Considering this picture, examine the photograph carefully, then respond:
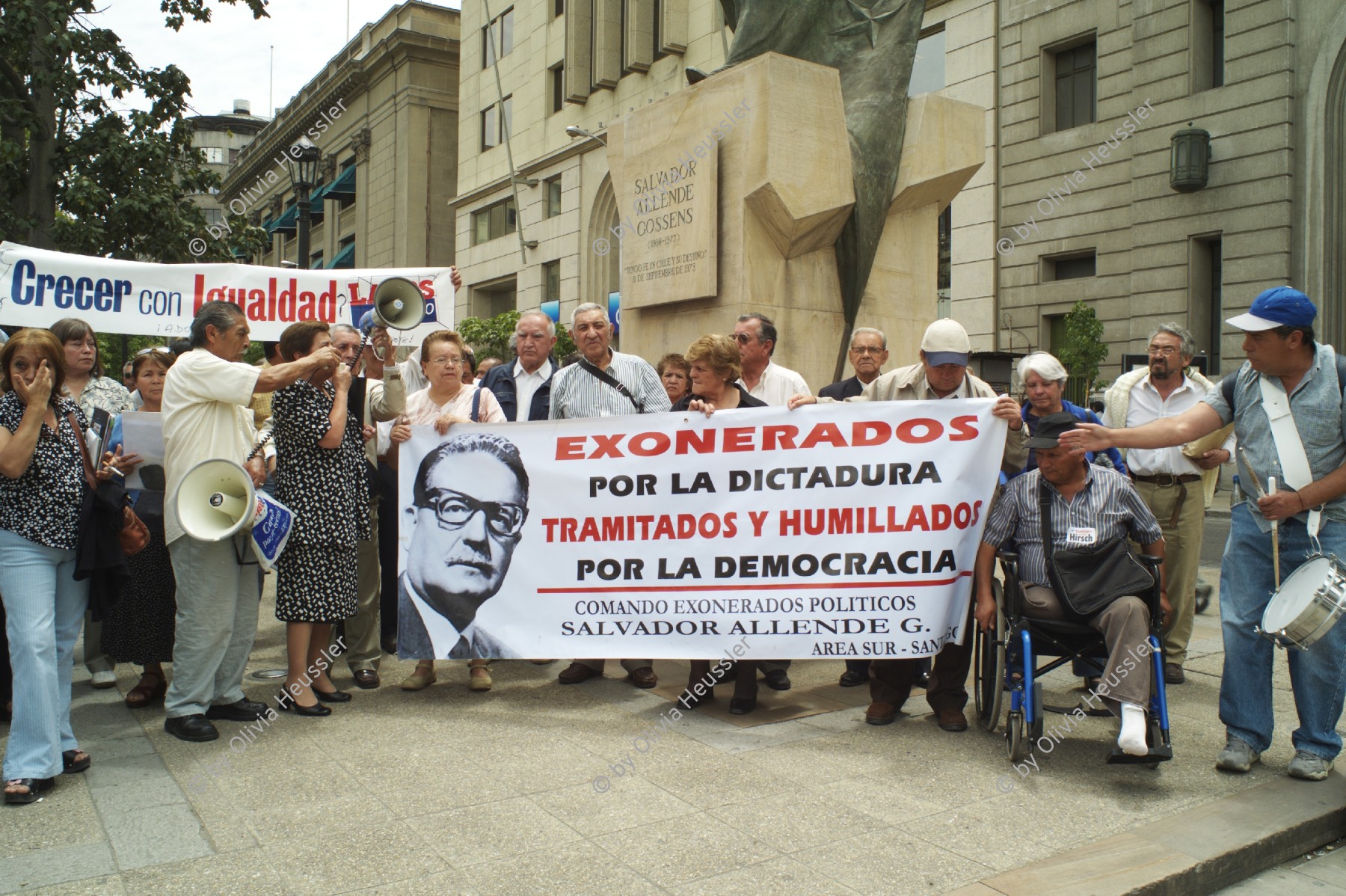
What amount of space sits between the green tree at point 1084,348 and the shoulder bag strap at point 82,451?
1916cm

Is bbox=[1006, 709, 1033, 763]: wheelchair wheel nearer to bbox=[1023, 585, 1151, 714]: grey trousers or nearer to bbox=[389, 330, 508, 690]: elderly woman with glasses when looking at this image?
bbox=[1023, 585, 1151, 714]: grey trousers

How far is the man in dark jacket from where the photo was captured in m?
6.58

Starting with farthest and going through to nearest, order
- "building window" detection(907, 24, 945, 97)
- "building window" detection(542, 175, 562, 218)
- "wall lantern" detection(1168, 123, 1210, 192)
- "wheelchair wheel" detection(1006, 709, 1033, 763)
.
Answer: "building window" detection(542, 175, 562, 218) → "building window" detection(907, 24, 945, 97) → "wall lantern" detection(1168, 123, 1210, 192) → "wheelchair wheel" detection(1006, 709, 1033, 763)

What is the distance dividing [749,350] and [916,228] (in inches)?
157

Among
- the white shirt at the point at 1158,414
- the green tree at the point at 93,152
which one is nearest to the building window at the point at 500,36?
the green tree at the point at 93,152

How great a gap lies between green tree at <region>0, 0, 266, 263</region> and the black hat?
11008mm

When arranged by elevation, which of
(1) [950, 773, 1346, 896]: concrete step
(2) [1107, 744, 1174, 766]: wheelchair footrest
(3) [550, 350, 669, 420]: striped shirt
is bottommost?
(1) [950, 773, 1346, 896]: concrete step

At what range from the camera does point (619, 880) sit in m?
3.34

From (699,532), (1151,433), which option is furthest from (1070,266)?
(699,532)

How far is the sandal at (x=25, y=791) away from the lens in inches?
157

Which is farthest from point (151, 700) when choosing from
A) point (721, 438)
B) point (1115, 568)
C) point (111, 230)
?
point (111, 230)

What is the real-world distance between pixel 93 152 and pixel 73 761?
408 inches

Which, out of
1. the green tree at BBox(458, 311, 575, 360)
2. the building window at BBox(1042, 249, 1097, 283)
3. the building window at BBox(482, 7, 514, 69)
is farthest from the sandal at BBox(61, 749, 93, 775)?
the building window at BBox(482, 7, 514, 69)

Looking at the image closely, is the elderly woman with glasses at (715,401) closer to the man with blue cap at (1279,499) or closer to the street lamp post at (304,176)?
the man with blue cap at (1279,499)
